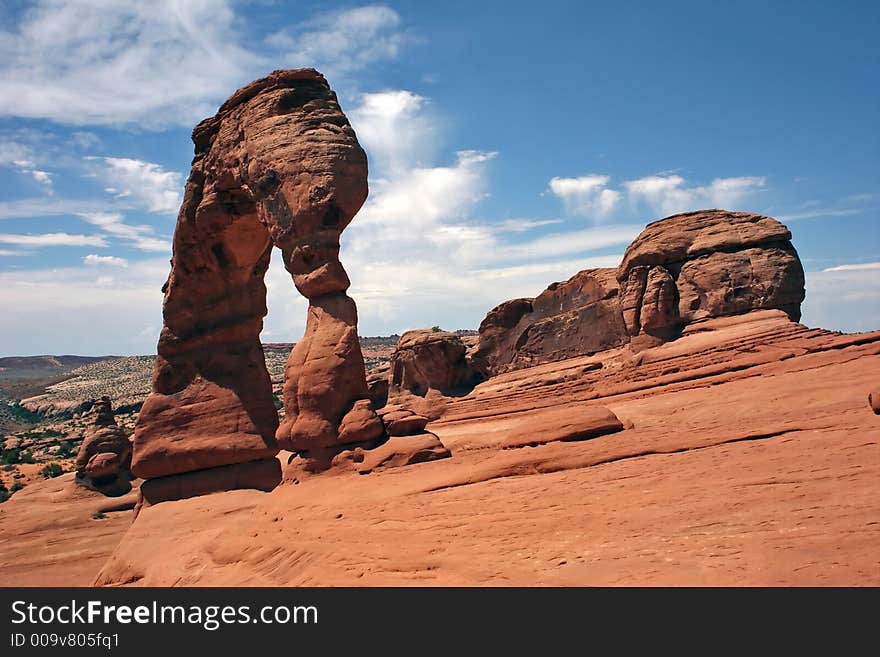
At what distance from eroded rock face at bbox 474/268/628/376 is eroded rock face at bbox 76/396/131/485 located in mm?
13182

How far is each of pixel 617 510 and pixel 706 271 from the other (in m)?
13.7

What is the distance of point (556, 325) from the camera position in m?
24.0

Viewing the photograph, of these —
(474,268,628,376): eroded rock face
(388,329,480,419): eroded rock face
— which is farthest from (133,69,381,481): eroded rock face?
(474,268,628,376): eroded rock face

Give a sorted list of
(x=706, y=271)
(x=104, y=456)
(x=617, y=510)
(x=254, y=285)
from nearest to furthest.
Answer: (x=617, y=510)
(x=254, y=285)
(x=706, y=271)
(x=104, y=456)

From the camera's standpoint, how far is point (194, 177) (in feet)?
50.3

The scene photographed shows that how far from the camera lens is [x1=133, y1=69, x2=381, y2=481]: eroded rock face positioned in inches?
422

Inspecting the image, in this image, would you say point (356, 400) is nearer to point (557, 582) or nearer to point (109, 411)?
point (557, 582)

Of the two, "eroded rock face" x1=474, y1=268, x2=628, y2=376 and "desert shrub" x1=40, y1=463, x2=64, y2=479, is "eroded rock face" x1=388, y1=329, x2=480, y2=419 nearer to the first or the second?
"eroded rock face" x1=474, y1=268, x2=628, y2=376

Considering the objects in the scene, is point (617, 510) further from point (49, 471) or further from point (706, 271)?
point (49, 471)

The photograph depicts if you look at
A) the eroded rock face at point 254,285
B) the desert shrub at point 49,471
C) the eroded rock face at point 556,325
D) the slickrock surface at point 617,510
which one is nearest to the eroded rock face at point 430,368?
the eroded rock face at point 556,325

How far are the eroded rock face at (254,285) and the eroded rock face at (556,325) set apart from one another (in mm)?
11612

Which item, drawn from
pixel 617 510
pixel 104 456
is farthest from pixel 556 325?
pixel 617 510

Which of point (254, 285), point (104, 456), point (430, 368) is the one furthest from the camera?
point (430, 368)

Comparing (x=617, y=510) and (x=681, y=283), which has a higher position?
(x=681, y=283)
